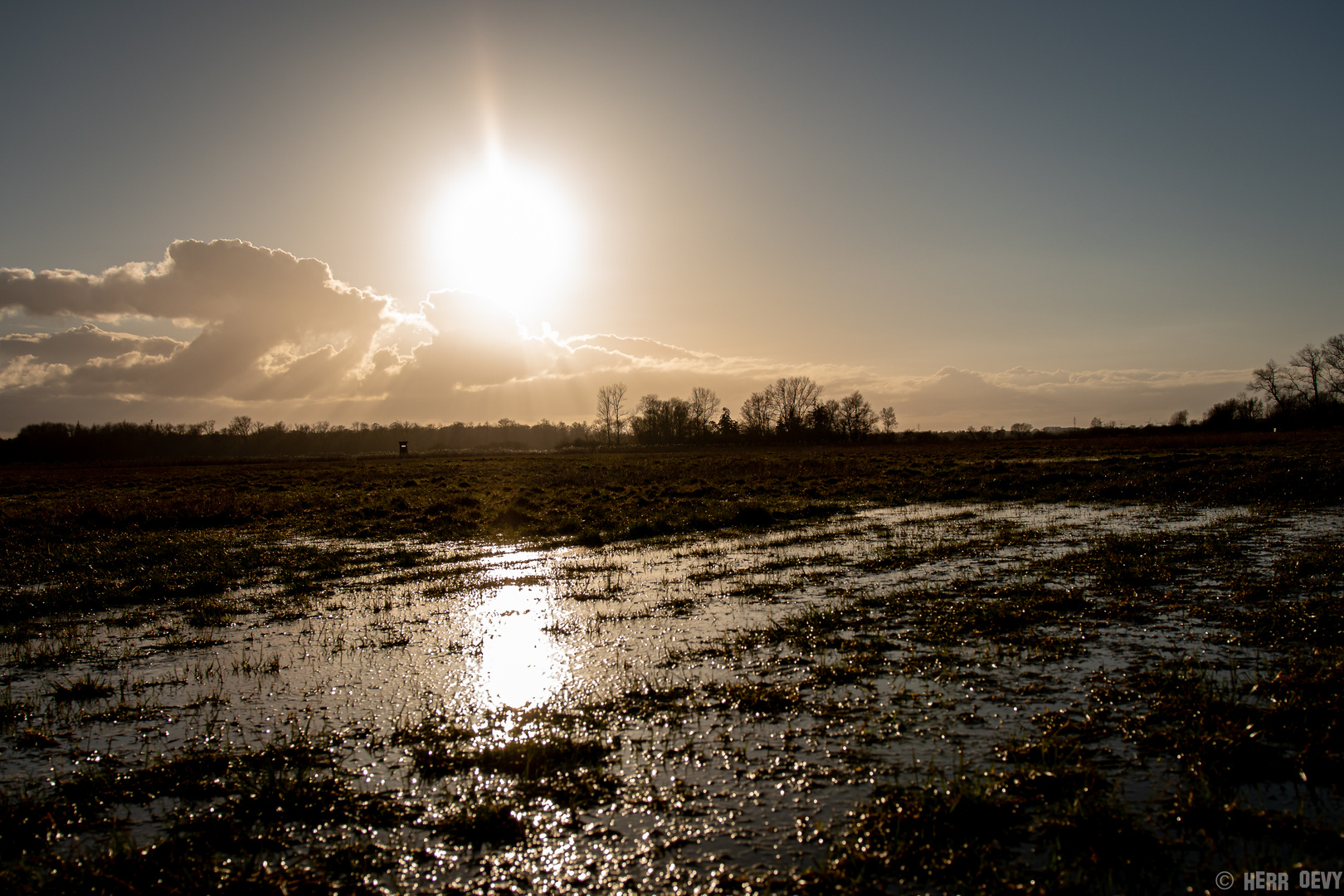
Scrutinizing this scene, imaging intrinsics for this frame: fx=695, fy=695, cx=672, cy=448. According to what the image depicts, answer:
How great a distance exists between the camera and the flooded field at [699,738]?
4.62m

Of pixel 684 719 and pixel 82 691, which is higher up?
pixel 684 719

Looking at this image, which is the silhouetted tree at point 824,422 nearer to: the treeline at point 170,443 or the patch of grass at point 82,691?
the treeline at point 170,443

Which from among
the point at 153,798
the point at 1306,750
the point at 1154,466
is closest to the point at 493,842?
the point at 153,798

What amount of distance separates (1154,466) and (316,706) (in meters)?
41.2

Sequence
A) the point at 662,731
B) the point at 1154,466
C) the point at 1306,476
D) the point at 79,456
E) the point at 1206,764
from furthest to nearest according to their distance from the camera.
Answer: the point at 79,456 < the point at 1154,466 < the point at 1306,476 < the point at 662,731 < the point at 1206,764

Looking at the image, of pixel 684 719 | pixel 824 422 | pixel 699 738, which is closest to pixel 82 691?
pixel 684 719

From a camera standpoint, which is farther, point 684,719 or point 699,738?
point 684,719

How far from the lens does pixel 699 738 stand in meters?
6.43

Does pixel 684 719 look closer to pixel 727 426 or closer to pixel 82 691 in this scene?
pixel 82 691

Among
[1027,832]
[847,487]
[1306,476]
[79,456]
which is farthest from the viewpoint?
[79,456]

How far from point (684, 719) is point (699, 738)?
18.3 inches

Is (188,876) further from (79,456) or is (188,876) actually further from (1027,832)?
(79,456)

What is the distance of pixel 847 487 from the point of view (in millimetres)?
33812

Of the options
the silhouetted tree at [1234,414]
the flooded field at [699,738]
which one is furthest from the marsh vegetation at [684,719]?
the silhouetted tree at [1234,414]
